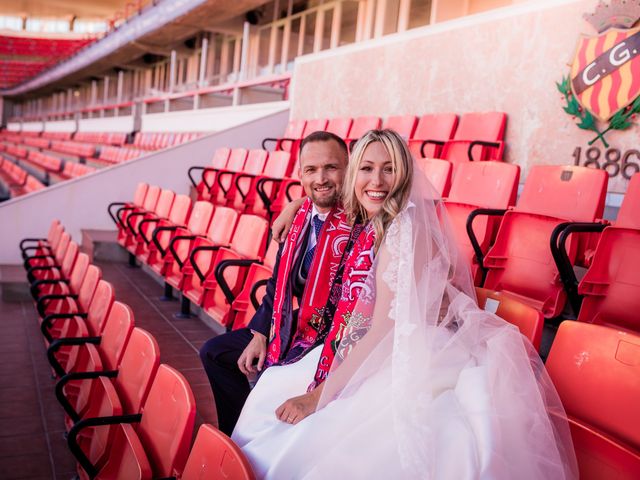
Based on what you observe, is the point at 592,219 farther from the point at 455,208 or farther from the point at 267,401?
the point at 267,401

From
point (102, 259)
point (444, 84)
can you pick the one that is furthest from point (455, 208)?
point (102, 259)

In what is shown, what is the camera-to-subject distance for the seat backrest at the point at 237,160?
5.77 m

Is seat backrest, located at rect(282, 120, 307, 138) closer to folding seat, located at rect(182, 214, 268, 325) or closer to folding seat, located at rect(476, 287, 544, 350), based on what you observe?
folding seat, located at rect(182, 214, 268, 325)

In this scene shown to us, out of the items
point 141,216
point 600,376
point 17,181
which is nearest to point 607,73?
point 600,376

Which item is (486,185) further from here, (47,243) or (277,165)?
(47,243)

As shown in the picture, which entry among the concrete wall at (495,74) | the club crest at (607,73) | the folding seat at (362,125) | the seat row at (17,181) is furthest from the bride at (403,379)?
the seat row at (17,181)

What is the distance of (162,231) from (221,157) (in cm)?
199

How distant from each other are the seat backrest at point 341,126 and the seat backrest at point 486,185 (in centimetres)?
227

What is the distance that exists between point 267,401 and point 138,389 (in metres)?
0.45

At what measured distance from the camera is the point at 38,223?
5656 millimetres

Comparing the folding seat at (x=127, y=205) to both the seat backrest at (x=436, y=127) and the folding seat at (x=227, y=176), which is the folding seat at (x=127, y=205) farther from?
the seat backrest at (x=436, y=127)

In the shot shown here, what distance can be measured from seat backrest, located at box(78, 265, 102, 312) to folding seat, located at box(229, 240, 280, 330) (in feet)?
2.24

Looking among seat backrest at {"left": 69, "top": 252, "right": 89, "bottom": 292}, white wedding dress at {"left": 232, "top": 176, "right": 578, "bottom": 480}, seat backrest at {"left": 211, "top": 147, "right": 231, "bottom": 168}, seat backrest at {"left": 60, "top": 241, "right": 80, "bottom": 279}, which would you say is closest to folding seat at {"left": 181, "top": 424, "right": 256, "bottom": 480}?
white wedding dress at {"left": 232, "top": 176, "right": 578, "bottom": 480}

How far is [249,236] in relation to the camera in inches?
129
